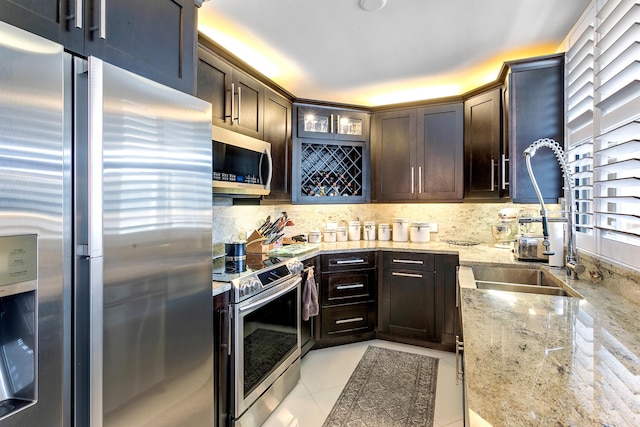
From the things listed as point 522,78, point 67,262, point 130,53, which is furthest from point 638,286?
point 130,53

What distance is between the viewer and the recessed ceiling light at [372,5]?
5.73ft

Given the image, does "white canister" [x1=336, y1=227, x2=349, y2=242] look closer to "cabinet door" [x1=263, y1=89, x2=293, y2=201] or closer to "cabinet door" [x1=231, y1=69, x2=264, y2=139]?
"cabinet door" [x1=263, y1=89, x2=293, y2=201]

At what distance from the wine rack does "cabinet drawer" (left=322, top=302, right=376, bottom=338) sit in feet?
3.64

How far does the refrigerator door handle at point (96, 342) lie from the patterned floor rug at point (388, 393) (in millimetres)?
1399

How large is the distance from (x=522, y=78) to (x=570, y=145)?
0.61 metres

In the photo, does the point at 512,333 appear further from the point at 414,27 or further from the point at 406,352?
the point at 406,352

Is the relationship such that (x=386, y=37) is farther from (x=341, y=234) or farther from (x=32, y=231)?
(x=32, y=231)

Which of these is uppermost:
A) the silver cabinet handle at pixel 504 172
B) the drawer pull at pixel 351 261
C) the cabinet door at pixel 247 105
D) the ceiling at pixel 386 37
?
the ceiling at pixel 386 37

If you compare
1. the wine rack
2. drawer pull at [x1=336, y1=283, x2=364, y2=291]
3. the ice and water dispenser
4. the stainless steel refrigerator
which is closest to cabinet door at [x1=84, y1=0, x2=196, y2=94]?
the stainless steel refrigerator

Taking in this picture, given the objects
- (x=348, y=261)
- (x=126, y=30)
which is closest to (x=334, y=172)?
(x=348, y=261)

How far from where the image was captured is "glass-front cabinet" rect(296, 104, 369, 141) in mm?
3271

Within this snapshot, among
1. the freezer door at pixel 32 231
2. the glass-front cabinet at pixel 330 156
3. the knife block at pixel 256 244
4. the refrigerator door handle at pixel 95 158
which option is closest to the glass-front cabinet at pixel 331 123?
the glass-front cabinet at pixel 330 156

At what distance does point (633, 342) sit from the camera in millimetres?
936

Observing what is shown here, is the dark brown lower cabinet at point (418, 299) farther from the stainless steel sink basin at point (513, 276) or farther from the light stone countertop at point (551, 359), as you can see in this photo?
the light stone countertop at point (551, 359)
